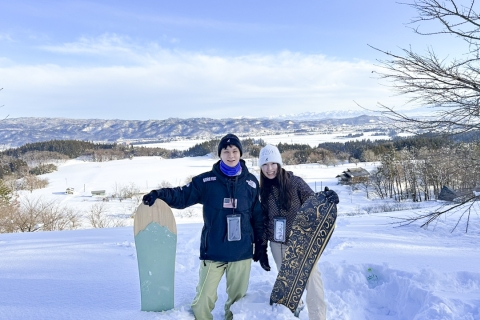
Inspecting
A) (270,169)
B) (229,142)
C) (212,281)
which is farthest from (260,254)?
(229,142)

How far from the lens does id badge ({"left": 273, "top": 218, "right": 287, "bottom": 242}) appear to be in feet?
10.0

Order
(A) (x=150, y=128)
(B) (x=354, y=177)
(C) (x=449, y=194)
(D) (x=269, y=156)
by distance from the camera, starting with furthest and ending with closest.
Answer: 1. (A) (x=150, y=128)
2. (B) (x=354, y=177)
3. (C) (x=449, y=194)
4. (D) (x=269, y=156)

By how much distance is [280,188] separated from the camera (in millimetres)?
3035

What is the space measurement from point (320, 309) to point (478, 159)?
4.08m

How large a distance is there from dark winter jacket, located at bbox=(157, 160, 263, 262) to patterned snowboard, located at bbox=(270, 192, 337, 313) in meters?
0.43

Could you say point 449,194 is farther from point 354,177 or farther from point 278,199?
point 354,177

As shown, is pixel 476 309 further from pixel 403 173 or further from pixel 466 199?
pixel 403 173

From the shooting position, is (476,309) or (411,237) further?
(411,237)

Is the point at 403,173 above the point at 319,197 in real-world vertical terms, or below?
below

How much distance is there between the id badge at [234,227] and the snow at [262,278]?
2.17ft

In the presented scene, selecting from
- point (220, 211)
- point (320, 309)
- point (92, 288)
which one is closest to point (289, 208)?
point (220, 211)

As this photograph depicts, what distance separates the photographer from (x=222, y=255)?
285 centimetres

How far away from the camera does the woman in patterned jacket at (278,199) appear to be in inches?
119

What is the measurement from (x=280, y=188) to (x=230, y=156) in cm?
60
